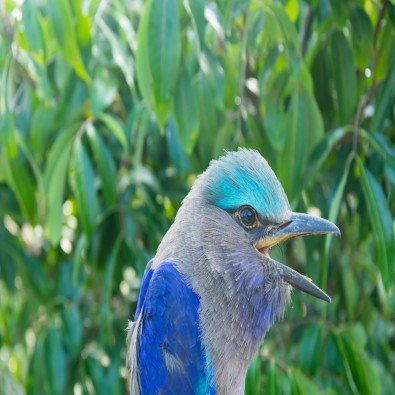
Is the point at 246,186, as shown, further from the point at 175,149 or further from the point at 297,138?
the point at 175,149

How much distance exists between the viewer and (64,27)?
7.45 ft

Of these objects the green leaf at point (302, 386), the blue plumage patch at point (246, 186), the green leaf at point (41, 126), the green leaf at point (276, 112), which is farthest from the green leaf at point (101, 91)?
the green leaf at point (302, 386)

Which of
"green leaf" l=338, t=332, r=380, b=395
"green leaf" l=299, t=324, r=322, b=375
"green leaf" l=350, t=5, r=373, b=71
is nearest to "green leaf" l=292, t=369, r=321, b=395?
"green leaf" l=338, t=332, r=380, b=395

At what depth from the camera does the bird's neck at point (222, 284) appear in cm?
191

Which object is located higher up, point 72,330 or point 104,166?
point 104,166

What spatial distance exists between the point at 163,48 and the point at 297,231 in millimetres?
627

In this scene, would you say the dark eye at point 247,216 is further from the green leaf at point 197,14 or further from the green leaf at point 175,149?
the green leaf at point 175,149

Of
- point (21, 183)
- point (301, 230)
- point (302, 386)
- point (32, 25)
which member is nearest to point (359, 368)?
point (302, 386)

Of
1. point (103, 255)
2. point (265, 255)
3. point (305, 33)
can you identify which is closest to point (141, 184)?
point (103, 255)

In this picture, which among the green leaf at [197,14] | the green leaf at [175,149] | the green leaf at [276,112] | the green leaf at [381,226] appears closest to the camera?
the green leaf at [197,14]

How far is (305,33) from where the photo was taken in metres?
2.87

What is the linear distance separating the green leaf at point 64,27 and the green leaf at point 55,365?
1172mm

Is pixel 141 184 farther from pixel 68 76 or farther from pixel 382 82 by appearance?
pixel 382 82

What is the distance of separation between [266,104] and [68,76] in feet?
2.11
